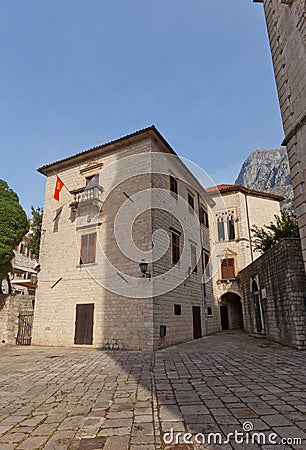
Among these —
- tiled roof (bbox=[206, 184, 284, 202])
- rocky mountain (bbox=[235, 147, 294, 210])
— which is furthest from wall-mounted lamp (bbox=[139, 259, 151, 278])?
rocky mountain (bbox=[235, 147, 294, 210])

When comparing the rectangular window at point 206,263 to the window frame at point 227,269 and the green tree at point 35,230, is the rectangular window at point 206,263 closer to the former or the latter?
the window frame at point 227,269

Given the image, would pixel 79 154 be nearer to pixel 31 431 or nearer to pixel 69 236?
pixel 69 236

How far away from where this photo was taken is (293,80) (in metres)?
6.30

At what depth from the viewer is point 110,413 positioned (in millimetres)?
3723

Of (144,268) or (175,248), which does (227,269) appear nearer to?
(175,248)

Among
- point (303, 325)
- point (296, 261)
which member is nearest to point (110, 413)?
point (303, 325)

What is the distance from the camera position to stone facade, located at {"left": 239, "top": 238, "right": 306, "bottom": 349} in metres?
9.05

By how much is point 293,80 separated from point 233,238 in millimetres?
15234

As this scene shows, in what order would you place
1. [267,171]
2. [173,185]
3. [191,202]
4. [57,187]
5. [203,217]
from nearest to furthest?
[57,187] → [173,185] → [191,202] → [203,217] → [267,171]

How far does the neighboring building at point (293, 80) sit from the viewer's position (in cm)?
588

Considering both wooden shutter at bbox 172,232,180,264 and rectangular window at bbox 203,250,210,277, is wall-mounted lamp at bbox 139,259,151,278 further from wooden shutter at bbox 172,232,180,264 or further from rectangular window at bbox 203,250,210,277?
rectangular window at bbox 203,250,210,277

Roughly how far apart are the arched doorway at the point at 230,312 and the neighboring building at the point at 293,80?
14.9 meters

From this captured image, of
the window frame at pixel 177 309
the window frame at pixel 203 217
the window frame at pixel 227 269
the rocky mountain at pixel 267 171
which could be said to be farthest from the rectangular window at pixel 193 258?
the rocky mountain at pixel 267 171

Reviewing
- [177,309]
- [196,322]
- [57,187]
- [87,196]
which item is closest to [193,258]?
[196,322]
